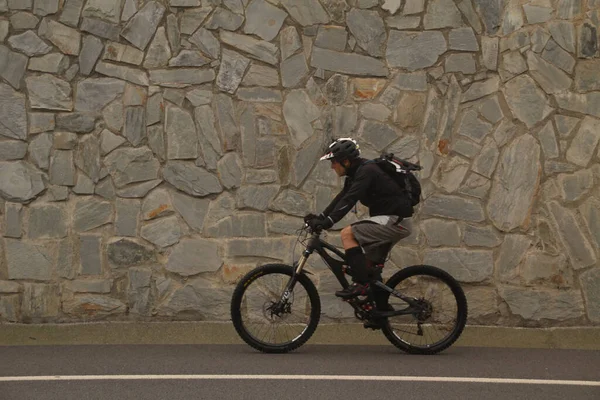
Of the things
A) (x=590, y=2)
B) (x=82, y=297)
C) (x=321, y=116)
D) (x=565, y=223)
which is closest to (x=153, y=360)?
(x=82, y=297)

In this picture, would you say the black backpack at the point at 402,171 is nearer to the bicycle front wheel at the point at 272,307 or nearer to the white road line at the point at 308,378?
the bicycle front wheel at the point at 272,307

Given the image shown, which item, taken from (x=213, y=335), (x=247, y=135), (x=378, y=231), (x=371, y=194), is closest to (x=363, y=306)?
(x=378, y=231)

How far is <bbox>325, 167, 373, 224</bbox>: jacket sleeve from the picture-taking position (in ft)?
33.3

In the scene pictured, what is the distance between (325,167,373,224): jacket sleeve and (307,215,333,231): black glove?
0.12 ft

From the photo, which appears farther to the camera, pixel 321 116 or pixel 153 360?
pixel 321 116

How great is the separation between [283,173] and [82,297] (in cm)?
215

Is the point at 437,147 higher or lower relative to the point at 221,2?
lower

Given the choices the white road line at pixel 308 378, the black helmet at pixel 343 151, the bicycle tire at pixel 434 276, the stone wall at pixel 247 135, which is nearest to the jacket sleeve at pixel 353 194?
the black helmet at pixel 343 151

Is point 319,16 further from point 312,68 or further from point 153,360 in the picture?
point 153,360

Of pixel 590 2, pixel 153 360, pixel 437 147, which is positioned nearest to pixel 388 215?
pixel 437 147

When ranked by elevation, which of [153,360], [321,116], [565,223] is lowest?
[153,360]

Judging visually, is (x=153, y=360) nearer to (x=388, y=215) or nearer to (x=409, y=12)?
(x=388, y=215)

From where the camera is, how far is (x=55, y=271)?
38.2 feet

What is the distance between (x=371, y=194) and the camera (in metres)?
10.4
